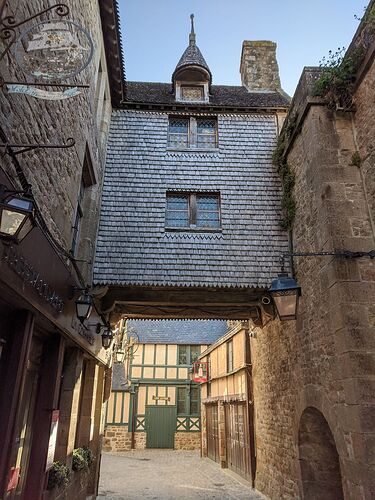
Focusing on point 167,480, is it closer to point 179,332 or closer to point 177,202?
point 177,202

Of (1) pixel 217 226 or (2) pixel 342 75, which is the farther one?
(1) pixel 217 226

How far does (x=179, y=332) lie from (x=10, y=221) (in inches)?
711

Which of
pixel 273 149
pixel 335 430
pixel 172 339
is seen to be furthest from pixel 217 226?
pixel 172 339

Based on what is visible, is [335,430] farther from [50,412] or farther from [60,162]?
[60,162]

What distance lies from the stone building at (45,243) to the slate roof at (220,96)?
5.97ft

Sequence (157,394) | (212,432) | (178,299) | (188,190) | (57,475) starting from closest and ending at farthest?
(57,475) < (178,299) < (188,190) < (212,432) < (157,394)

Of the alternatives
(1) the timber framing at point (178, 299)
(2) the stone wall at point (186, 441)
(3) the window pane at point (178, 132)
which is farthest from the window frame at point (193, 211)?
(2) the stone wall at point (186, 441)

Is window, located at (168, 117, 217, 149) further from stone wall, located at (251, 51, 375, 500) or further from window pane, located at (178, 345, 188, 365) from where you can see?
window pane, located at (178, 345, 188, 365)

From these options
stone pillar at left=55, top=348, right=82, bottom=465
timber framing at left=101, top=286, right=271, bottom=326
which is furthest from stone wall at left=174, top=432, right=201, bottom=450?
stone pillar at left=55, top=348, right=82, bottom=465

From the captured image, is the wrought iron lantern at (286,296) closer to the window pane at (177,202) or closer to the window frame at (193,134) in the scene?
the window pane at (177,202)

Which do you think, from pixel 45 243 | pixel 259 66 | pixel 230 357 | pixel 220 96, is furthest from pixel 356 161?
pixel 230 357

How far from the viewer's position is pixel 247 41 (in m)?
11.1

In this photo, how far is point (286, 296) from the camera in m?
4.91

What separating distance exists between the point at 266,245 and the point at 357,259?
7.57ft
